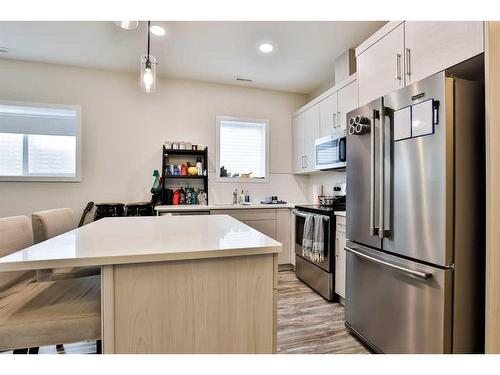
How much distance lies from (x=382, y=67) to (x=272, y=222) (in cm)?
219

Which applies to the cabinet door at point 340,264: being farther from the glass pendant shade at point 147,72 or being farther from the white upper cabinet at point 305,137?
the glass pendant shade at point 147,72

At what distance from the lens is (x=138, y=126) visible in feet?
11.5

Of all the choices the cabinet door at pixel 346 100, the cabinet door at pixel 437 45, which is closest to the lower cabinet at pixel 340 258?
the cabinet door at pixel 346 100

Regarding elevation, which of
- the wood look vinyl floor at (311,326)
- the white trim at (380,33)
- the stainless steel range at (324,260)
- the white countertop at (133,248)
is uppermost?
the white trim at (380,33)

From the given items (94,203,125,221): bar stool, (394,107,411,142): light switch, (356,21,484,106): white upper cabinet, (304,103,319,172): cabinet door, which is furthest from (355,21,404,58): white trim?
(94,203,125,221): bar stool

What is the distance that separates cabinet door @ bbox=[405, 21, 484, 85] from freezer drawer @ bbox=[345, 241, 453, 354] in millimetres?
1127

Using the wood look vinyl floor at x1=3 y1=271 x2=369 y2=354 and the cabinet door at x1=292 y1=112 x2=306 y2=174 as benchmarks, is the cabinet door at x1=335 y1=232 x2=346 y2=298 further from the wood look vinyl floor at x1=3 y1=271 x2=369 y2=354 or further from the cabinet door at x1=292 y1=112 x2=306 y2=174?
the cabinet door at x1=292 y1=112 x2=306 y2=174

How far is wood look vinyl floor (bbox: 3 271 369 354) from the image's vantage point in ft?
5.77

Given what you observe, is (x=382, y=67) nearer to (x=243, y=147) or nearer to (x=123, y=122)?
(x=243, y=147)

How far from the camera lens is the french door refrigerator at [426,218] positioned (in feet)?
4.15

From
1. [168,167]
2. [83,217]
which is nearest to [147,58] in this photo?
[168,167]

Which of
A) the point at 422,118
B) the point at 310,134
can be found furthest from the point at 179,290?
the point at 310,134

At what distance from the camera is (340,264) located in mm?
2438
